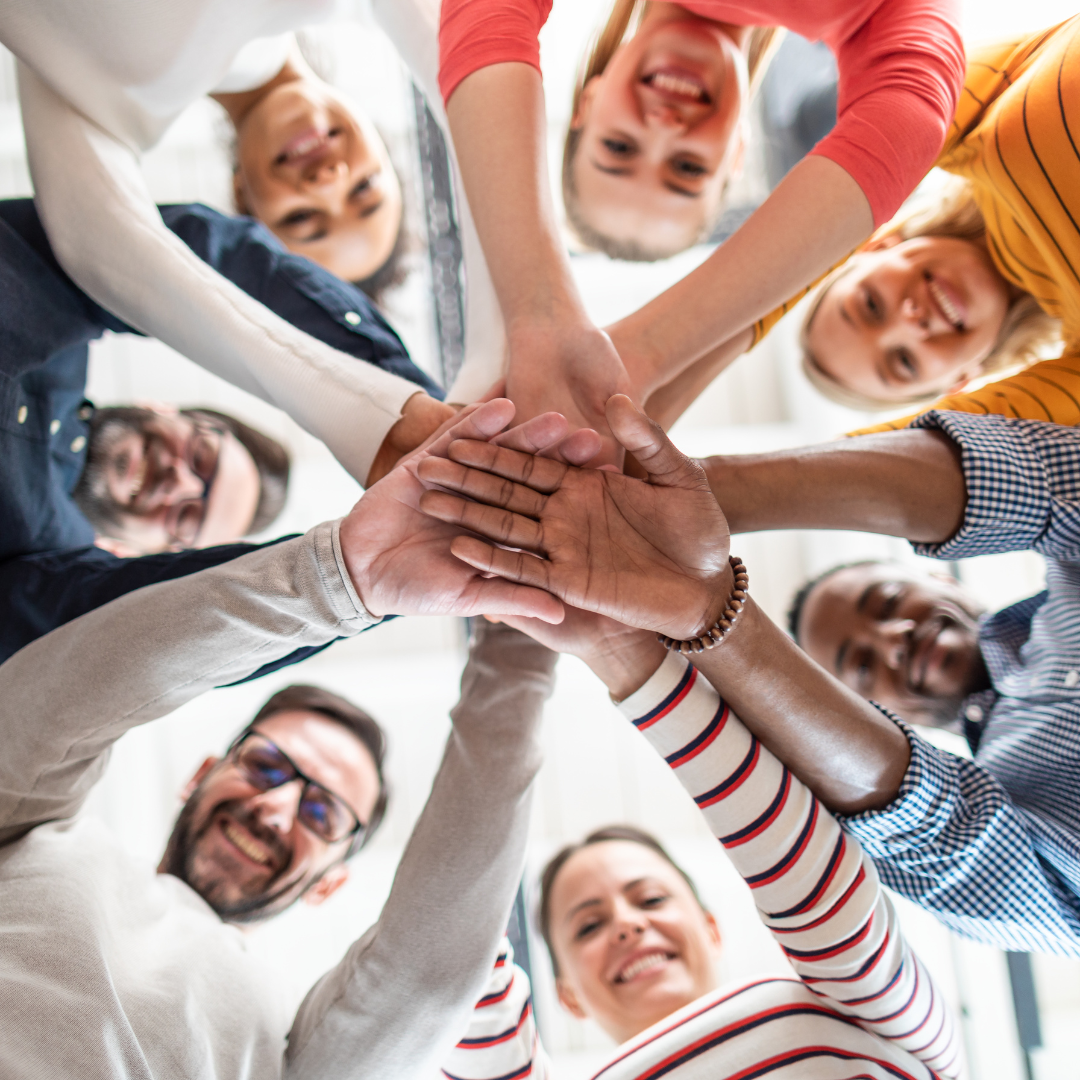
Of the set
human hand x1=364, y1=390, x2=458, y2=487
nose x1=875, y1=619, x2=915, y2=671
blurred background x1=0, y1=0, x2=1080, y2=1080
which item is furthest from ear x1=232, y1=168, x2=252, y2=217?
nose x1=875, y1=619, x2=915, y2=671

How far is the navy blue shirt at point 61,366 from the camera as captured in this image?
1.05 meters

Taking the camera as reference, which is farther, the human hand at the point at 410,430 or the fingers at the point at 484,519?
the human hand at the point at 410,430

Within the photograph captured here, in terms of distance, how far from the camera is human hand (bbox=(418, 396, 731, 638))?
84cm

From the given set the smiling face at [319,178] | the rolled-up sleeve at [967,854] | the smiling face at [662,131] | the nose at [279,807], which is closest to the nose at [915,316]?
the smiling face at [662,131]

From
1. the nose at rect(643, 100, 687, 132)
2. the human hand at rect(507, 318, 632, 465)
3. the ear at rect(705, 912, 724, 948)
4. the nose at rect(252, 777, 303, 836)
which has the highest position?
the nose at rect(643, 100, 687, 132)

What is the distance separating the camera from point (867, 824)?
0.94m

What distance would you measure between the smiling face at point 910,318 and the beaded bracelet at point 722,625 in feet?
2.65

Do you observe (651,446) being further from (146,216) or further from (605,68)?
(605,68)

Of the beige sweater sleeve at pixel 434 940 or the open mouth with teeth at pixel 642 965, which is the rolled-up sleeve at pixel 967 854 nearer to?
the beige sweater sleeve at pixel 434 940

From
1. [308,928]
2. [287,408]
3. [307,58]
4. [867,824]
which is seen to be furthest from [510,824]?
[307,58]

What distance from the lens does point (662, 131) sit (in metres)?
1.40

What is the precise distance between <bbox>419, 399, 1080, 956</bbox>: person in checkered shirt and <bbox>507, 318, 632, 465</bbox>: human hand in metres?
0.11

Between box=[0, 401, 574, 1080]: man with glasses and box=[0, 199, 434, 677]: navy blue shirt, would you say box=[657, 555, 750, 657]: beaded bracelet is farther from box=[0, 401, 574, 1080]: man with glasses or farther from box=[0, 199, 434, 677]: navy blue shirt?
box=[0, 199, 434, 677]: navy blue shirt

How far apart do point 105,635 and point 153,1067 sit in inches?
16.7
